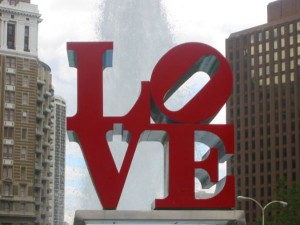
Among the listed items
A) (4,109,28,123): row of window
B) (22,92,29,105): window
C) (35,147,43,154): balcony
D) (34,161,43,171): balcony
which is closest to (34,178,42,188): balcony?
(34,161,43,171): balcony

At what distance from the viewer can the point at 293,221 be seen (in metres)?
67.6

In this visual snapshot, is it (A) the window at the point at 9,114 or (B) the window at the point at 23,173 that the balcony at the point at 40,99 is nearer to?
(A) the window at the point at 9,114

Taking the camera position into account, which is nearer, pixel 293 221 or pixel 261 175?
pixel 293 221

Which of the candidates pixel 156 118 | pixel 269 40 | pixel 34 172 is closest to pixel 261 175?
pixel 269 40

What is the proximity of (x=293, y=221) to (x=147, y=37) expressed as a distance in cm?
2578

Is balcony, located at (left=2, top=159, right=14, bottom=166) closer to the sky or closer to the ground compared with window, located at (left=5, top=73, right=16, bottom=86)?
closer to the ground

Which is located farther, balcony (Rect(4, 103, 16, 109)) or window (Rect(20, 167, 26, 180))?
balcony (Rect(4, 103, 16, 109))

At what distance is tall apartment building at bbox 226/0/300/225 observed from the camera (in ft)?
512

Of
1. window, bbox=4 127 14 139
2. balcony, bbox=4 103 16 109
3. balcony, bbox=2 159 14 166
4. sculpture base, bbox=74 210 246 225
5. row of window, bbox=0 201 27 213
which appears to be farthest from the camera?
balcony, bbox=4 103 16 109

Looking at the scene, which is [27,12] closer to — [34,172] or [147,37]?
Answer: [34,172]

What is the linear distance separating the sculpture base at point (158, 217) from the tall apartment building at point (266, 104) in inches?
4926

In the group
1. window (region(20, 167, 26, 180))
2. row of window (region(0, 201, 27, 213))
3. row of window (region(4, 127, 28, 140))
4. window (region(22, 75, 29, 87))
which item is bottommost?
row of window (region(0, 201, 27, 213))

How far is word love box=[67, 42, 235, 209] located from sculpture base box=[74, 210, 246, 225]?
379 millimetres

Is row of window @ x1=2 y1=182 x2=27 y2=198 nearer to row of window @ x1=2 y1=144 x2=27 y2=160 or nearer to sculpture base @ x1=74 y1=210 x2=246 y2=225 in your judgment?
row of window @ x1=2 y1=144 x2=27 y2=160
